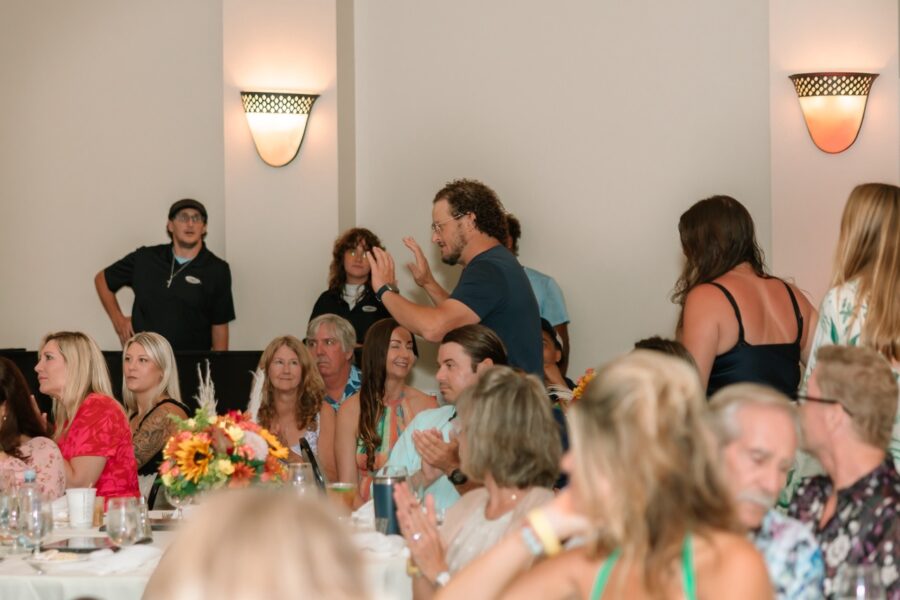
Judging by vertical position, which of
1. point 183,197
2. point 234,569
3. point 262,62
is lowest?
point 234,569

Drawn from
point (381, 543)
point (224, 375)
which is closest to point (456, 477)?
point (381, 543)

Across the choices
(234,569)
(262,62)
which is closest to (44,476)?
(234,569)

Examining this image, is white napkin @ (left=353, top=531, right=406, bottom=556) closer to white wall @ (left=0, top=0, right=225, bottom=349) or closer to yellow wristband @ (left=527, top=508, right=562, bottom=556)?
yellow wristband @ (left=527, top=508, right=562, bottom=556)

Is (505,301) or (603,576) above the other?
(505,301)

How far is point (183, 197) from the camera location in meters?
8.24

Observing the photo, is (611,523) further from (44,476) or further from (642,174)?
(642,174)

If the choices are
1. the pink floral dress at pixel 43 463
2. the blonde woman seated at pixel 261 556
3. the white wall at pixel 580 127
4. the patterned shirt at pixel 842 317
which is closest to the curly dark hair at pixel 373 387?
the pink floral dress at pixel 43 463

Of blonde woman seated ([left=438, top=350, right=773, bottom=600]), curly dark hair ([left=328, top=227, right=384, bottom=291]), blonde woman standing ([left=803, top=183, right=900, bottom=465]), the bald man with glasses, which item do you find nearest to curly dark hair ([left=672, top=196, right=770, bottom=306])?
blonde woman standing ([left=803, top=183, right=900, bottom=465])

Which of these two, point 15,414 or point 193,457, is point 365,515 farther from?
point 15,414

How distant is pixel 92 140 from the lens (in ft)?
27.4

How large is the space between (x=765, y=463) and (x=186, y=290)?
5699 millimetres

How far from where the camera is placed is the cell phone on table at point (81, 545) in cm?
375

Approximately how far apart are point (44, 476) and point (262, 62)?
372 centimetres

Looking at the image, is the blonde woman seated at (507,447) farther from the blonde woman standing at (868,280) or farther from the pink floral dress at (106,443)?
the pink floral dress at (106,443)
